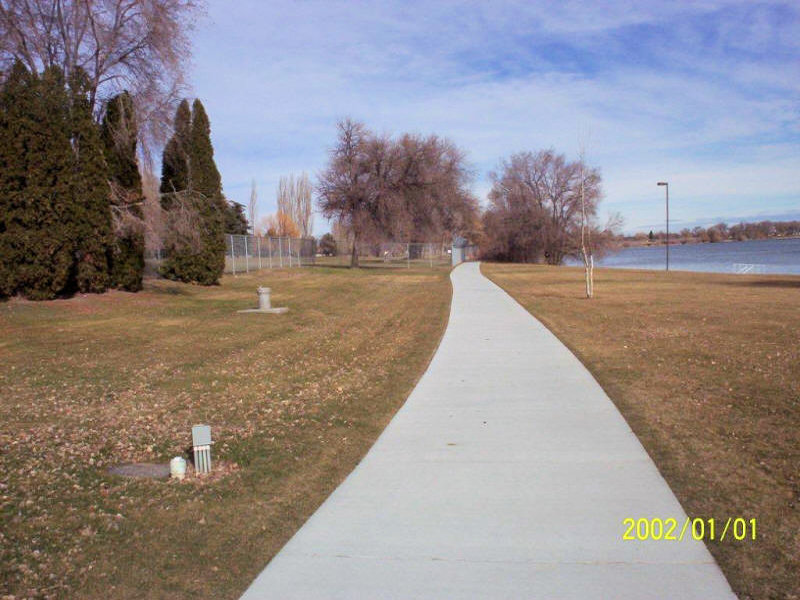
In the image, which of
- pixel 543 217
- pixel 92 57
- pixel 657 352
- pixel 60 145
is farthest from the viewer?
pixel 543 217

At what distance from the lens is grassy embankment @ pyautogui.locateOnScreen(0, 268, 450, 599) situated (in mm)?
4051

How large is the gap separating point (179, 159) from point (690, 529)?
26.7 metres

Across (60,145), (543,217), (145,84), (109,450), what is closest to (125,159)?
(145,84)

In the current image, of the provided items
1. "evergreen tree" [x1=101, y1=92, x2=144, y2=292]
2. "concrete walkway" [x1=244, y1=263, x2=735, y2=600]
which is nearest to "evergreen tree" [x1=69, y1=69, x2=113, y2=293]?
"evergreen tree" [x1=101, y1=92, x2=144, y2=292]

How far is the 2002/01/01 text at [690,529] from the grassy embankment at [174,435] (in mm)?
2227

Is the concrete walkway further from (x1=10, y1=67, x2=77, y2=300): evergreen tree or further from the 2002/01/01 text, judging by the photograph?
(x1=10, y1=67, x2=77, y2=300): evergreen tree

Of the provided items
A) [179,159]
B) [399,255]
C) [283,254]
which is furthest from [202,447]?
[399,255]

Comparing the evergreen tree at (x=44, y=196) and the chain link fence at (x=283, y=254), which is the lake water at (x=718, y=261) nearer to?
the chain link fence at (x=283, y=254)

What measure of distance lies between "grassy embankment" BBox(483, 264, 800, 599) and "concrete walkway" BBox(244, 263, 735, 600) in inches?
9.7

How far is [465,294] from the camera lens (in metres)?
23.9

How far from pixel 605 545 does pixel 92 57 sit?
22280 mm

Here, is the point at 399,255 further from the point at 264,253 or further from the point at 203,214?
the point at 203,214

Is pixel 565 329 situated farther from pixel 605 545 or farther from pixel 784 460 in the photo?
pixel 605 545

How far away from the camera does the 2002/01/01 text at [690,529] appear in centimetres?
422
